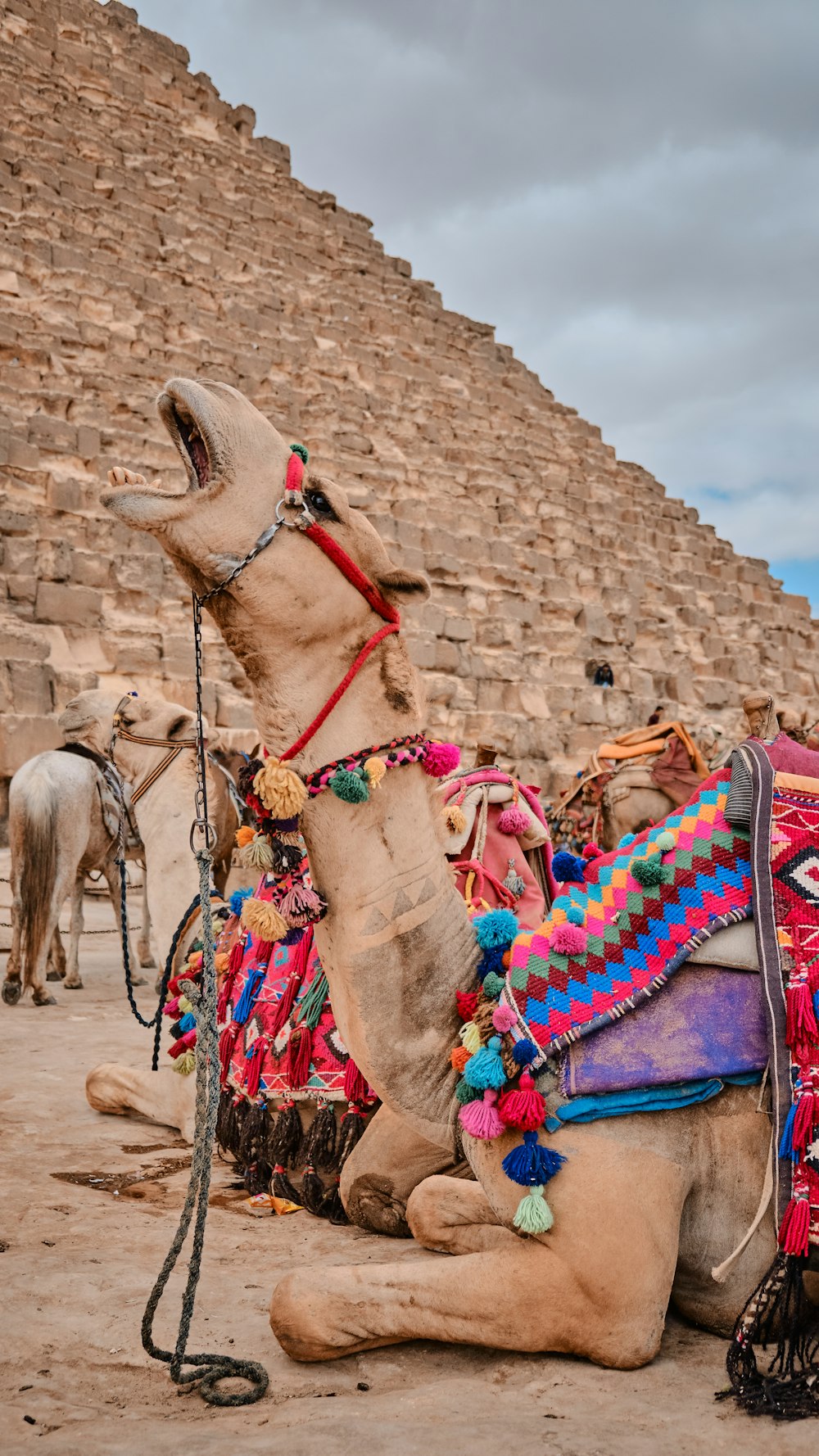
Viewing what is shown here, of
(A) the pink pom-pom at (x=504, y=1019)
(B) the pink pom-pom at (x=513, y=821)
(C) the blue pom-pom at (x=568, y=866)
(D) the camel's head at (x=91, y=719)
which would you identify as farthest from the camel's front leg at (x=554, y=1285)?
(D) the camel's head at (x=91, y=719)

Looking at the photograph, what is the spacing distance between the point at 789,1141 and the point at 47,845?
238 inches

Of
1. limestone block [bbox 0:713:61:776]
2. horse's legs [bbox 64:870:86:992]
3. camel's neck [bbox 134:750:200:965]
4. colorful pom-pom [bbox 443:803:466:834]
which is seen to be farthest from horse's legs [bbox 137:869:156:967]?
colorful pom-pom [bbox 443:803:466:834]

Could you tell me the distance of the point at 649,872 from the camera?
7.44ft

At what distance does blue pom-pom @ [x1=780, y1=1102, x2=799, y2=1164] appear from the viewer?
6.75 ft

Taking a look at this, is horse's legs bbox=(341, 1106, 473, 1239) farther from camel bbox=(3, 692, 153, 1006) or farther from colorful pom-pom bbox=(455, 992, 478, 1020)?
camel bbox=(3, 692, 153, 1006)

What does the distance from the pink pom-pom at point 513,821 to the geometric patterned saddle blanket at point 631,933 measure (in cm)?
152

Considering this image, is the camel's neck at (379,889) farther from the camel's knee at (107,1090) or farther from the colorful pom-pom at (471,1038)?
the camel's knee at (107,1090)

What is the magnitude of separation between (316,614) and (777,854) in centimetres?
99

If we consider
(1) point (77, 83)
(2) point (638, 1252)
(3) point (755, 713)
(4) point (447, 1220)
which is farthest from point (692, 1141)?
(1) point (77, 83)

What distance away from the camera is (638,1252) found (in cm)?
202

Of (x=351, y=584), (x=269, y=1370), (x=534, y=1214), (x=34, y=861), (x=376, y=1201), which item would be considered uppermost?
(x=351, y=584)

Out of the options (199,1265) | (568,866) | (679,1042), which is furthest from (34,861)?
(679,1042)

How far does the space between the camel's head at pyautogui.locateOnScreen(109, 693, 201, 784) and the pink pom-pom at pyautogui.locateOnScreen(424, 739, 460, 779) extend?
2.60 meters

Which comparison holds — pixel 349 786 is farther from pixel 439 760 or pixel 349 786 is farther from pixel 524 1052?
pixel 524 1052
